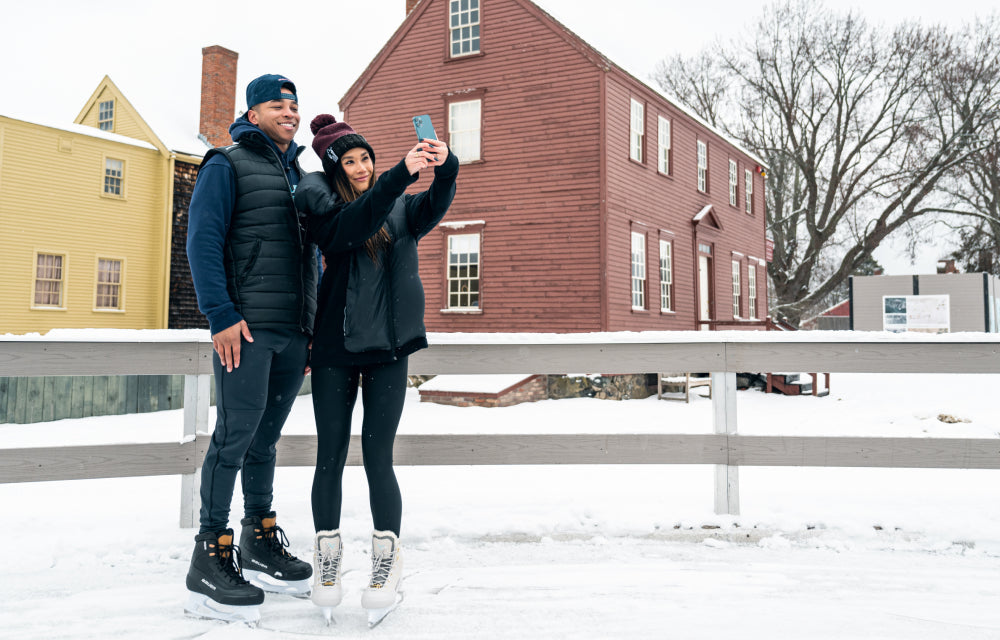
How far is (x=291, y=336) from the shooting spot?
3.01 meters

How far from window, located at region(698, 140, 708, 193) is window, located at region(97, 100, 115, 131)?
61.2 ft

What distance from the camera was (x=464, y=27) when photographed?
1595 centimetres

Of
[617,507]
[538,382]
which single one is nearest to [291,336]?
[617,507]

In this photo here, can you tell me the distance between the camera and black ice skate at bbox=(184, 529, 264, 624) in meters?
2.73

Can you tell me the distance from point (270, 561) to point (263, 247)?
141 cm

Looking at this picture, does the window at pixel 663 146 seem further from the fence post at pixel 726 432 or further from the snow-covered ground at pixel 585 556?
the fence post at pixel 726 432

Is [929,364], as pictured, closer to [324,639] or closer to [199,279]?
[324,639]

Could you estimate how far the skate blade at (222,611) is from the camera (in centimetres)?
272

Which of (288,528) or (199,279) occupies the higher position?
(199,279)

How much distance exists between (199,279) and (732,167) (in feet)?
71.0

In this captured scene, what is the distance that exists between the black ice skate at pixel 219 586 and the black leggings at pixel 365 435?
37cm

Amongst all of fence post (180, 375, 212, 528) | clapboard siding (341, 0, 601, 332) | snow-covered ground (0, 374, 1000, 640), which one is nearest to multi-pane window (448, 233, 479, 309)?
clapboard siding (341, 0, 601, 332)

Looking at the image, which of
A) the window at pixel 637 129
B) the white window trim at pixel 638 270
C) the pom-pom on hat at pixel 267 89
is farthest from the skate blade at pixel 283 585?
the window at pixel 637 129

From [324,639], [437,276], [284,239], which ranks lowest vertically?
[324,639]
